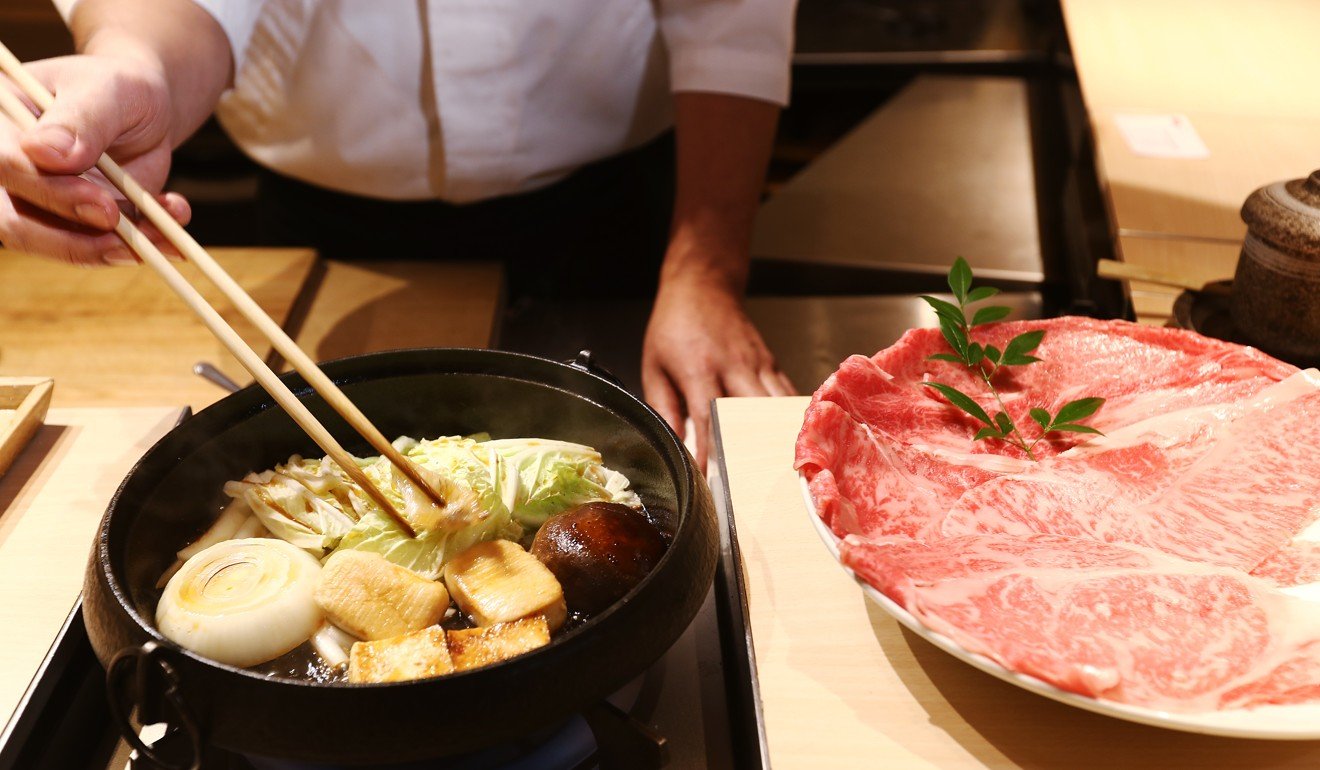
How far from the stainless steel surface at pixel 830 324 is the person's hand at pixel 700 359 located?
265 millimetres

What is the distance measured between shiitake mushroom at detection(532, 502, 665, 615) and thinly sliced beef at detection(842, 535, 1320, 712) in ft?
0.75

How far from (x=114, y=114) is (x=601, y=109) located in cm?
112

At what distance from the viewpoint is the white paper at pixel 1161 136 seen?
2.26 m

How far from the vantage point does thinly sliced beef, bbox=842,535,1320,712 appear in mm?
853

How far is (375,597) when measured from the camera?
1021mm

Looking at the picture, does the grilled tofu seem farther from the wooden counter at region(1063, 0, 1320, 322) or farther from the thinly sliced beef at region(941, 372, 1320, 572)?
the wooden counter at region(1063, 0, 1320, 322)

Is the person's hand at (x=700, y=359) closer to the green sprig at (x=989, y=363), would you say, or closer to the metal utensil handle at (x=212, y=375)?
the green sprig at (x=989, y=363)

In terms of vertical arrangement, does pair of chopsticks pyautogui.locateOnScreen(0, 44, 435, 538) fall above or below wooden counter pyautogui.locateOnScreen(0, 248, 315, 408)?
above

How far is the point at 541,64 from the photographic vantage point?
6.93 feet

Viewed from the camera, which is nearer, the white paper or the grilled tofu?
the grilled tofu

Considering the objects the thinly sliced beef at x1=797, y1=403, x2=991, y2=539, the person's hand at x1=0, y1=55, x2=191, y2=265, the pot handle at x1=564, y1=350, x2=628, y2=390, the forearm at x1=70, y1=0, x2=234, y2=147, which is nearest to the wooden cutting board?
the person's hand at x1=0, y1=55, x2=191, y2=265

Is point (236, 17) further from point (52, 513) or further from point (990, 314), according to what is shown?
point (990, 314)

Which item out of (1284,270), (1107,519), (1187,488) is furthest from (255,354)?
(1284,270)

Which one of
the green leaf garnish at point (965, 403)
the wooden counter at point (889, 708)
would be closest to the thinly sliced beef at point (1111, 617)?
the wooden counter at point (889, 708)
